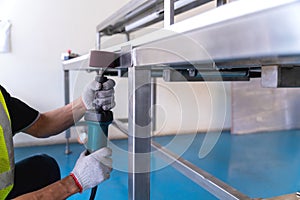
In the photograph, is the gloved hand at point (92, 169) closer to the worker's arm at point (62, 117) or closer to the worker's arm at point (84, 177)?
the worker's arm at point (84, 177)

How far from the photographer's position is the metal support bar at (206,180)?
3.11 ft

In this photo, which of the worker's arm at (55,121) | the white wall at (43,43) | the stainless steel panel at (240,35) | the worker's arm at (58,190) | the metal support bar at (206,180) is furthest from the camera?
the white wall at (43,43)

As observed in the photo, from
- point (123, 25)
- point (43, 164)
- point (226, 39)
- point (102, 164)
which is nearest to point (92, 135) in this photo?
point (102, 164)

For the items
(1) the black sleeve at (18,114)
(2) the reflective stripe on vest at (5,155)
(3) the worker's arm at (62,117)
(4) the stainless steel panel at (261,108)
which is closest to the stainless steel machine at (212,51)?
(3) the worker's arm at (62,117)

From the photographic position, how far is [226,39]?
389 millimetres

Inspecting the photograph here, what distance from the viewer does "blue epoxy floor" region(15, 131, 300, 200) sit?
70.9 inches

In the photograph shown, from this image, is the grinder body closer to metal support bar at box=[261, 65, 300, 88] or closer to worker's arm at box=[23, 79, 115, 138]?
worker's arm at box=[23, 79, 115, 138]

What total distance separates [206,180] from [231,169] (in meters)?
1.30

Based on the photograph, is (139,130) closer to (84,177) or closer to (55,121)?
(84,177)

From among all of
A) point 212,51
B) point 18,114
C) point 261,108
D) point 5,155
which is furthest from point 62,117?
point 261,108

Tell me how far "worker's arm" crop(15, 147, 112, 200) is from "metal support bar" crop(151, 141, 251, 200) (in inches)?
13.4

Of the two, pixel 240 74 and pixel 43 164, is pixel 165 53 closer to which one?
pixel 240 74

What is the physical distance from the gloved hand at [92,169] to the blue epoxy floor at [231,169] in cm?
40

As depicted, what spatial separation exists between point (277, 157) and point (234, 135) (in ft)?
2.91
